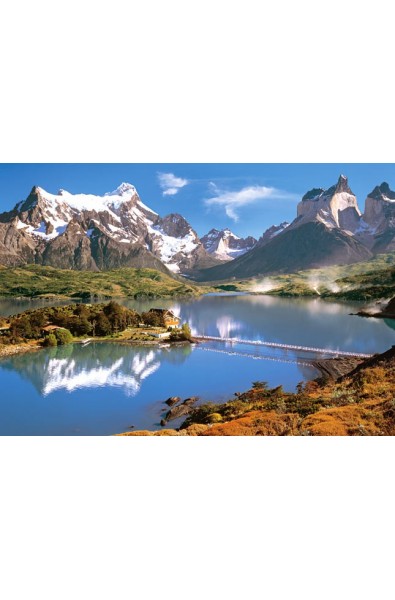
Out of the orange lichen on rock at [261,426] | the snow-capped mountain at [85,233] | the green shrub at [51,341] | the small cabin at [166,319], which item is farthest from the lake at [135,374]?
the snow-capped mountain at [85,233]

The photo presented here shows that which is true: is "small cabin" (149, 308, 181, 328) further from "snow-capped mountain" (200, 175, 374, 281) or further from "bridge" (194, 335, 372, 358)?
"snow-capped mountain" (200, 175, 374, 281)

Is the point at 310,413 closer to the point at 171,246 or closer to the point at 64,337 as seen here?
the point at 64,337

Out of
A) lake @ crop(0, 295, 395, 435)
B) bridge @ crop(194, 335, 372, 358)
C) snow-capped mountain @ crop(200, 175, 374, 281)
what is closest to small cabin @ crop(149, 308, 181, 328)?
lake @ crop(0, 295, 395, 435)

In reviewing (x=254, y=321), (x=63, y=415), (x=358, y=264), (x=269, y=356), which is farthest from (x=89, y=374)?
(x=358, y=264)

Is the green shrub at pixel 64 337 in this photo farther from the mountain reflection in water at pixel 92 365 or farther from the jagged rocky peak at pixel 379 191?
the jagged rocky peak at pixel 379 191

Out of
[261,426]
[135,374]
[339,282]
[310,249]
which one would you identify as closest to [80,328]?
[135,374]
